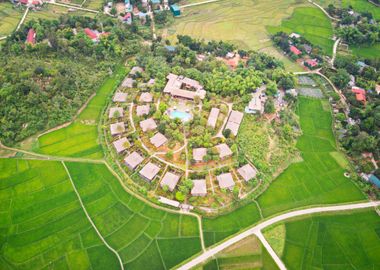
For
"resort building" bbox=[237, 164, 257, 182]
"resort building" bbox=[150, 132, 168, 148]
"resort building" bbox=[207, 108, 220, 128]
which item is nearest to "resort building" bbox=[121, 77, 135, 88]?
"resort building" bbox=[150, 132, 168, 148]

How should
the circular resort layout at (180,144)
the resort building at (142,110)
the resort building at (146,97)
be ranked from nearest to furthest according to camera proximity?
the circular resort layout at (180,144)
the resort building at (142,110)
the resort building at (146,97)

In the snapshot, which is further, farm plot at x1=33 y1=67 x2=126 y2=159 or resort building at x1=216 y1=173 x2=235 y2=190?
farm plot at x1=33 y1=67 x2=126 y2=159

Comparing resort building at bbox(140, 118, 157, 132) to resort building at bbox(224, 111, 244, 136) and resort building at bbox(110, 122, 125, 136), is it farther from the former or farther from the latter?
resort building at bbox(224, 111, 244, 136)

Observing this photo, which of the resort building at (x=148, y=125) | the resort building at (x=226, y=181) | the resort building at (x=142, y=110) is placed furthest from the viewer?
the resort building at (x=142, y=110)

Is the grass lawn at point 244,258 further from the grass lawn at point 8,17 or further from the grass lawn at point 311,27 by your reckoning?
the grass lawn at point 8,17

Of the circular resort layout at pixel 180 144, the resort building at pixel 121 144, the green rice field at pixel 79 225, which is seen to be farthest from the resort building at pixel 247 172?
the resort building at pixel 121 144

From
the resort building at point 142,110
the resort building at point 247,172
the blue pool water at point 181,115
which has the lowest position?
the resort building at point 247,172

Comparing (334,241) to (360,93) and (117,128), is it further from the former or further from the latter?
(117,128)
